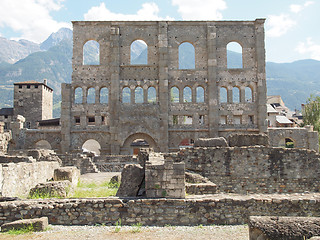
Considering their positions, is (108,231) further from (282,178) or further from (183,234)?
(282,178)

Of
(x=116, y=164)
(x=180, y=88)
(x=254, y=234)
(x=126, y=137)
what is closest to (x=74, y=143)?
(x=126, y=137)

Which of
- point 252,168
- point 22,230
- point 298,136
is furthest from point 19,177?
point 298,136

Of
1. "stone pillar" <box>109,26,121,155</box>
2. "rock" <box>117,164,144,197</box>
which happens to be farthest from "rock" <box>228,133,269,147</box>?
"stone pillar" <box>109,26,121,155</box>

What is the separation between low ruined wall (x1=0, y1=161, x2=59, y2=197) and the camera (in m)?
10.2

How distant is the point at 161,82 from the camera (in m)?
30.4

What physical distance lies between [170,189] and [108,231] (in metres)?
2.22

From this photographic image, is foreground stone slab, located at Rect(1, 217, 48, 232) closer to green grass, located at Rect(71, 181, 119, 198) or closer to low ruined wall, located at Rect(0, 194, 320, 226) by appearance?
low ruined wall, located at Rect(0, 194, 320, 226)

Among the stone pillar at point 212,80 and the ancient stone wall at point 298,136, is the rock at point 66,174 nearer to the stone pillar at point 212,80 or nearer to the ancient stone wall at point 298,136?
the stone pillar at point 212,80

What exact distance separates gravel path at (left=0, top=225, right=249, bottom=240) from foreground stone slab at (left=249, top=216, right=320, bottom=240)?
71.2 inches

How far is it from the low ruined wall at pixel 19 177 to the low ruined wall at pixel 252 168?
601 centimetres

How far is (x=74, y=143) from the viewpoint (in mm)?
30594

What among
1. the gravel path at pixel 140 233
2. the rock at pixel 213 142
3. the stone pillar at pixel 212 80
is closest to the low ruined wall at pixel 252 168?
the rock at pixel 213 142

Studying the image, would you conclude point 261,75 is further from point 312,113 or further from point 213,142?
point 213,142

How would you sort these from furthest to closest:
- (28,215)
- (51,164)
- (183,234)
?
1. (51,164)
2. (28,215)
3. (183,234)
